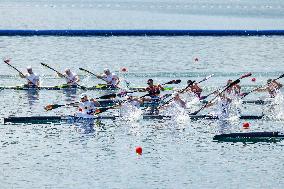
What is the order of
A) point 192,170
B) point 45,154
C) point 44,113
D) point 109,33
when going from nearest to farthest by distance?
point 192,170
point 45,154
point 44,113
point 109,33

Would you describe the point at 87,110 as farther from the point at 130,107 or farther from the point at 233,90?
the point at 233,90

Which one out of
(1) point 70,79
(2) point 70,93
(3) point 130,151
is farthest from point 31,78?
(3) point 130,151

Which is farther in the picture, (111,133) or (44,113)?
(44,113)

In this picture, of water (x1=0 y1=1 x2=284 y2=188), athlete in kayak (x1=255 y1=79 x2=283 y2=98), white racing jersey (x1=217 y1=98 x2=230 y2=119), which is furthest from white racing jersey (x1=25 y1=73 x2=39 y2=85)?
white racing jersey (x1=217 y1=98 x2=230 y2=119)

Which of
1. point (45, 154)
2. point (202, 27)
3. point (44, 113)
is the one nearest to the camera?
point (45, 154)

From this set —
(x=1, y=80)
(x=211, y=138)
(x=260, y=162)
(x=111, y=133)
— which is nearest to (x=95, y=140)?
(x=111, y=133)

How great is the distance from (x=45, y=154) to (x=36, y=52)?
5412cm

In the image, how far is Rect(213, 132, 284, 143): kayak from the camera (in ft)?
132

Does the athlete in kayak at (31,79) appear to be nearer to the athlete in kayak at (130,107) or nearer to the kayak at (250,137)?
the athlete in kayak at (130,107)

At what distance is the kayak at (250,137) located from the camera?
4019cm

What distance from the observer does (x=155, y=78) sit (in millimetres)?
67250

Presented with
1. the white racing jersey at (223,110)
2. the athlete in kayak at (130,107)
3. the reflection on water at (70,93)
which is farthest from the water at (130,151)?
the athlete in kayak at (130,107)

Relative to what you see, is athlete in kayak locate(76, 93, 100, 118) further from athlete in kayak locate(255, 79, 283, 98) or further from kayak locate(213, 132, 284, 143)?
athlete in kayak locate(255, 79, 283, 98)

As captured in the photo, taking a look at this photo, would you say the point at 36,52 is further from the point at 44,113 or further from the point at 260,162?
the point at 260,162
